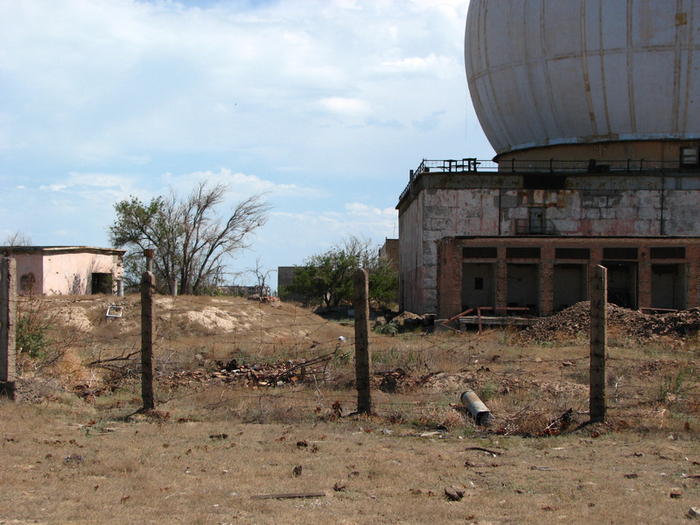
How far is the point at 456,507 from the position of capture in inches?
192

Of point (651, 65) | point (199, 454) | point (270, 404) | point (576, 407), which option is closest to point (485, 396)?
point (576, 407)

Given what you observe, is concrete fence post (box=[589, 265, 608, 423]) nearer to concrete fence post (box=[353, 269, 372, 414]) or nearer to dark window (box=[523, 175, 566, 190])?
concrete fence post (box=[353, 269, 372, 414])

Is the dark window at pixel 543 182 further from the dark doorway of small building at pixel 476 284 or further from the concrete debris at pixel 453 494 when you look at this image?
the concrete debris at pixel 453 494

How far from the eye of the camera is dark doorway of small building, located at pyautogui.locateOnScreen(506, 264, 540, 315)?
32906 mm

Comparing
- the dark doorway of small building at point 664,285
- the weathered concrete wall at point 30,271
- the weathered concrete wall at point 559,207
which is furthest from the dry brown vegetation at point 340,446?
the weathered concrete wall at point 30,271

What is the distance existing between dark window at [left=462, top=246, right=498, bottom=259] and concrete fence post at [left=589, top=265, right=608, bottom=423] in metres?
22.3

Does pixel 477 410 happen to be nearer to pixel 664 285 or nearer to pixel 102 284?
pixel 664 285

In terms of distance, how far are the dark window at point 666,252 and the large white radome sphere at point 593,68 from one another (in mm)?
7127

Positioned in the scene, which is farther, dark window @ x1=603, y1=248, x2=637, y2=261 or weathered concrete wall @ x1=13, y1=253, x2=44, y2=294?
weathered concrete wall @ x1=13, y1=253, x2=44, y2=294

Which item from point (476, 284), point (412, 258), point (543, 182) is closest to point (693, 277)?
point (543, 182)

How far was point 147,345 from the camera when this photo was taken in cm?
840

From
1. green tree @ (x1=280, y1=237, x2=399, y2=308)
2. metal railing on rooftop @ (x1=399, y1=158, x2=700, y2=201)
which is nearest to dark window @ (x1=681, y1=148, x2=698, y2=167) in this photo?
metal railing on rooftop @ (x1=399, y1=158, x2=700, y2=201)

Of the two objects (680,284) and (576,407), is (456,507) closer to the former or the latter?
(576,407)

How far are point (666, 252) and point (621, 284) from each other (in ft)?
11.3
